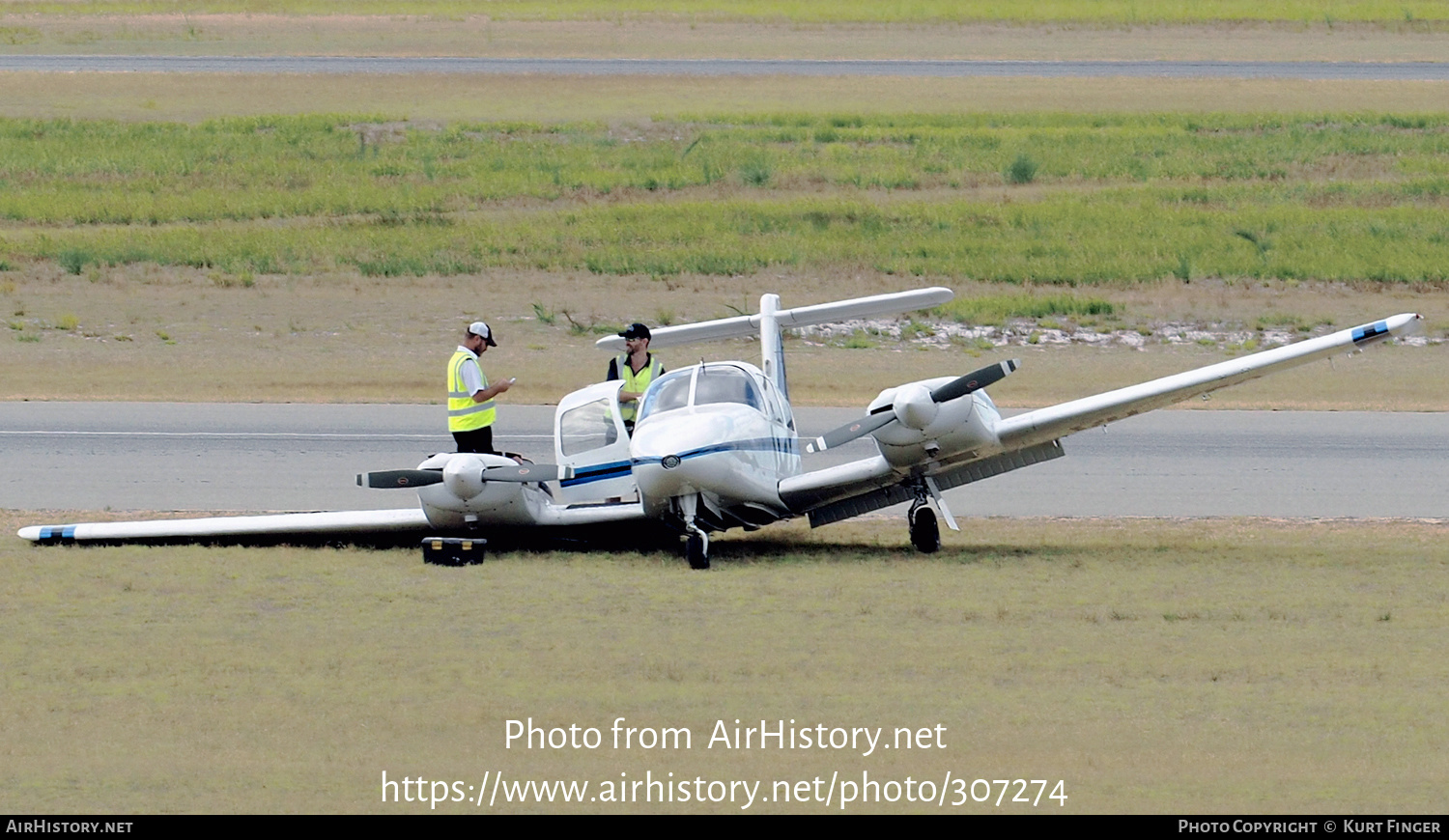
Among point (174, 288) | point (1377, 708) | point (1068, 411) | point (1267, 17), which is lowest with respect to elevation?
point (1377, 708)

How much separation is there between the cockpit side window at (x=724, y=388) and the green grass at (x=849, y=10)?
7385 centimetres

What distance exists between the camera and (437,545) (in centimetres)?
1636

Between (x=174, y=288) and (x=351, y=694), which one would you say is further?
(x=174, y=288)

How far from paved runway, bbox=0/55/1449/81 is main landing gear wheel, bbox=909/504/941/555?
52.9m

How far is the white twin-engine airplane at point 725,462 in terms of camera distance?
1584 centimetres

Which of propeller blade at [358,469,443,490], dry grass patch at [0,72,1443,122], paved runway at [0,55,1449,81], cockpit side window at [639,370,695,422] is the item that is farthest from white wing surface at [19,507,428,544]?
paved runway at [0,55,1449,81]

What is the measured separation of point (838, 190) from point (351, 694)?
38.4 metres

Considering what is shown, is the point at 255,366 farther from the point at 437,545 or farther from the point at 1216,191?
the point at 1216,191

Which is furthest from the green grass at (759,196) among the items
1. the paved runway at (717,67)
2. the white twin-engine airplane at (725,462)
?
the white twin-engine airplane at (725,462)

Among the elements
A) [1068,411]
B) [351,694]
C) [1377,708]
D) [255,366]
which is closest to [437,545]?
[351,694]

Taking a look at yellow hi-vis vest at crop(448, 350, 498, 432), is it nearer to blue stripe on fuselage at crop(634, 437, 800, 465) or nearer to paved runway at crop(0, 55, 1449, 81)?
blue stripe on fuselage at crop(634, 437, 800, 465)

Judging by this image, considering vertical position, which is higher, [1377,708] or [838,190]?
[838,190]

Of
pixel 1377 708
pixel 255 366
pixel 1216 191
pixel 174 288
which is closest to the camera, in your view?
pixel 1377 708

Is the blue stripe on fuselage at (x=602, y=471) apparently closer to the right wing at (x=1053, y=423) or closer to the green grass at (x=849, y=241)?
the right wing at (x=1053, y=423)
